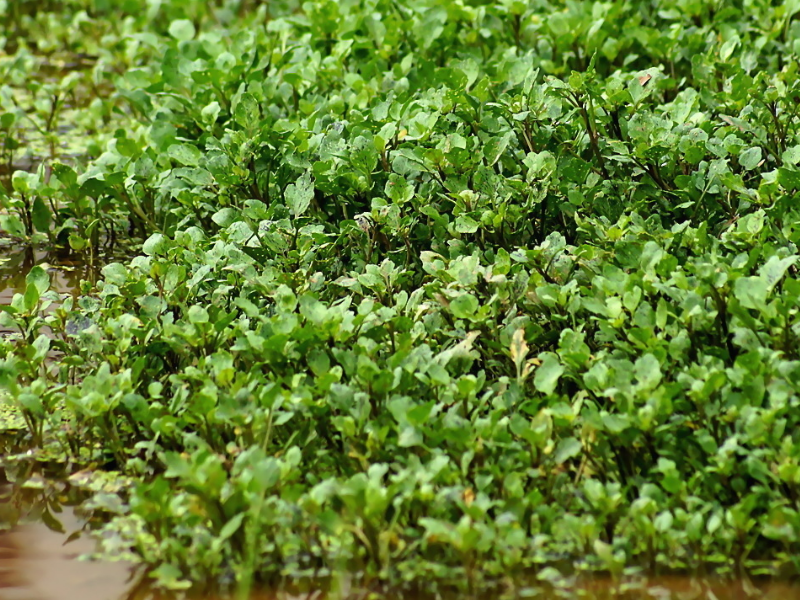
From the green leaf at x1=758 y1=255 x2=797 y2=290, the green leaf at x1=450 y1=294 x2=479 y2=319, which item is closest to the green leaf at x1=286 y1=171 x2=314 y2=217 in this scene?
the green leaf at x1=450 y1=294 x2=479 y2=319

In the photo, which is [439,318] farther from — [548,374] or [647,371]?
[647,371]

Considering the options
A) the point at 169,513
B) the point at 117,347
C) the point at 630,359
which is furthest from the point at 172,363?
the point at 630,359

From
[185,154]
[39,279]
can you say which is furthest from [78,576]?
[185,154]

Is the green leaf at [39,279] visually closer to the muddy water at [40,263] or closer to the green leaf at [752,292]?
the muddy water at [40,263]

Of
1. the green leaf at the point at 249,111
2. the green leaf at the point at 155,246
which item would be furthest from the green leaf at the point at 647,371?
the green leaf at the point at 249,111

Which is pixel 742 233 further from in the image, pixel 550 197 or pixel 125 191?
pixel 125 191

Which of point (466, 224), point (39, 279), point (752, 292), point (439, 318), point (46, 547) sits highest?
point (752, 292)

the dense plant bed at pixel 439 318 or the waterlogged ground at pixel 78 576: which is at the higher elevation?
the dense plant bed at pixel 439 318

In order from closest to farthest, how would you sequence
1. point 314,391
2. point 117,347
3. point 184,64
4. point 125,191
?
point 314,391
point 117,347
point 125,191
point 184,64
